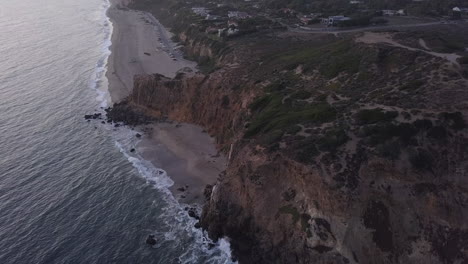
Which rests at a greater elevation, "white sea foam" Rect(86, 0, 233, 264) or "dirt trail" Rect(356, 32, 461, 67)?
"dirt trail" Rect(356, 32, 461, 67)

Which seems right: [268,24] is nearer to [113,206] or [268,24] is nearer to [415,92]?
[415,92]

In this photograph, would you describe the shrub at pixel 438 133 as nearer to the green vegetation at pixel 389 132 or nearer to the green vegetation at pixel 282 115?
the green vegetation at pixel 389 132

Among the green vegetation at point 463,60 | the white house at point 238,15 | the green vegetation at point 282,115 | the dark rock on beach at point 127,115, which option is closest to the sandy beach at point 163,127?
the dark rock on beach at point 127,115

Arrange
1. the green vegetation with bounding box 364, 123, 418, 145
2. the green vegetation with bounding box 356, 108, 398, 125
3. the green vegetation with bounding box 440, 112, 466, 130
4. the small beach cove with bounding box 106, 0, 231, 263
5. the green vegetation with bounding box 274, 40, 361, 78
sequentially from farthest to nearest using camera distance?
the green vegetation with bounding box 274, 40, 361, 78
the small beach cove with bounding box 106, 0, 231, 263
the green vegetation with bounding box 356, 108, 398, 125
the green vegetation with bounding box 364, 123, 418, 145
the green vegetation with bounding box 440, 112, 466, 130

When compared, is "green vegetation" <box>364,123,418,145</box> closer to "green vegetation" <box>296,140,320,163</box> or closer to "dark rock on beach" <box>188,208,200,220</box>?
"green vegetation" <box>296,140,320,163</box>

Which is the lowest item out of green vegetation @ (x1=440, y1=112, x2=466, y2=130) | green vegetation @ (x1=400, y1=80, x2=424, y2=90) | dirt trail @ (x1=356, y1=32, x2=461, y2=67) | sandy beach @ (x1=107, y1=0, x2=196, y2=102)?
sandy beach @ (x1=107, y1=0, x2=196, y2=102)

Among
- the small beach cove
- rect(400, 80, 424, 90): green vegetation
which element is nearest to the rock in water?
the small beach cove

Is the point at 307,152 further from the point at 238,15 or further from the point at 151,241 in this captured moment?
the point at 238,15
